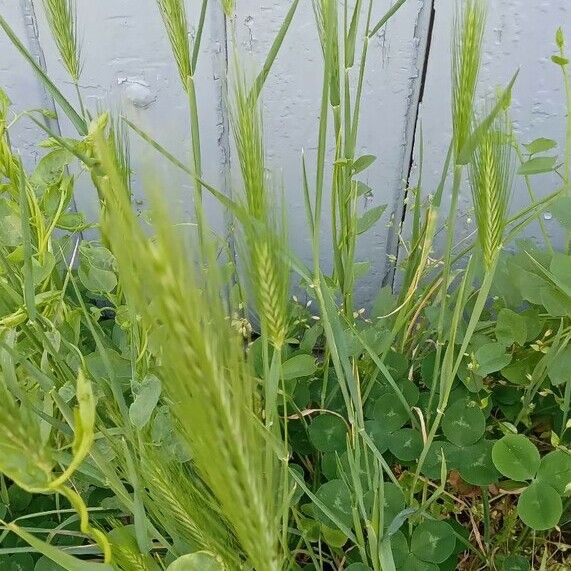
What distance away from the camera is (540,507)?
25.2 inches

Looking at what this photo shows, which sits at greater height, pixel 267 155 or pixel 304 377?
pixel 267 155

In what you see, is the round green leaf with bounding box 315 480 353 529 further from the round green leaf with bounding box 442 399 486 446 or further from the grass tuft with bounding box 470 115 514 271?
the grass tuft with bounding box 470 115 514 271

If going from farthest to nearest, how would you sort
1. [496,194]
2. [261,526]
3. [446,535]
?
[446,535], [496,194], [261,526]

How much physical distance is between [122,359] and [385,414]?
0.30 meters

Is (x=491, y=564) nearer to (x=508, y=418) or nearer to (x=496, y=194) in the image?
(x=508, y=418)

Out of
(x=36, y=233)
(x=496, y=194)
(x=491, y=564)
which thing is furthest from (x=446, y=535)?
(x=36, y=233)

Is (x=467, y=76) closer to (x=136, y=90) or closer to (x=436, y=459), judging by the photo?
(x=436, y=459)


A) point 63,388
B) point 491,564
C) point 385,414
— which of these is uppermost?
point 63,388

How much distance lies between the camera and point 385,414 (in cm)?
75

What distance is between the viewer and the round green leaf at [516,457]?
2.15 feet

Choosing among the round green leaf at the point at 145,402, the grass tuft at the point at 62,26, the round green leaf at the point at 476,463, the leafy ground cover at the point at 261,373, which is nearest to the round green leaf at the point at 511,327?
the leafy ground cover at the point at 261,373

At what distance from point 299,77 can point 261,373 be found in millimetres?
408

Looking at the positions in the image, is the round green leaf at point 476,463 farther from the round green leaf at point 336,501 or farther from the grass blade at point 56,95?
the grass blade at point 56,95

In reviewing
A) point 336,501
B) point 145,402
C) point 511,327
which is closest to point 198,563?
point 145,402
